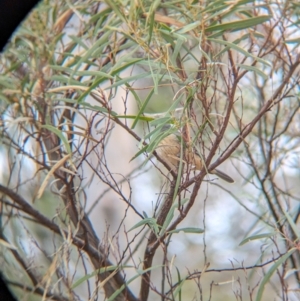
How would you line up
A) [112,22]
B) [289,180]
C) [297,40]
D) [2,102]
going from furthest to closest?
[289,180]
[2,102]
[112,22]
[297,40]

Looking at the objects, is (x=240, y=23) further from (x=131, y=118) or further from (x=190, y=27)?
(x=131, y=118)

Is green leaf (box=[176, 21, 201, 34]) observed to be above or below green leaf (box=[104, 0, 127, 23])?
below

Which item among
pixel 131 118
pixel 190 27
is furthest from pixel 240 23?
pixel 131 118

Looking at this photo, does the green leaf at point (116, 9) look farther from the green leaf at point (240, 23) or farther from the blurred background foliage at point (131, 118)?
the green leaf at point (240, 23)

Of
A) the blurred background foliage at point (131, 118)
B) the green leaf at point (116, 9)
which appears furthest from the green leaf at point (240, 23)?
the green leaf at point (116, 9)

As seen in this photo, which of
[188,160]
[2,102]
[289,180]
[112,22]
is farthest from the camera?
[289,180]

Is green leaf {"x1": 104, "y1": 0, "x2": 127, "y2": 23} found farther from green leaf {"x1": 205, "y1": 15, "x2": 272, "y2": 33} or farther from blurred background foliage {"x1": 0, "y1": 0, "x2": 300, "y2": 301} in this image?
green leaf {"x1": 205, "y1": 15, "x2": 272, "y2": 33}

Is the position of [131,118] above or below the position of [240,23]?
below

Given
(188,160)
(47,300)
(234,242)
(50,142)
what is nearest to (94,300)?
(47,300)

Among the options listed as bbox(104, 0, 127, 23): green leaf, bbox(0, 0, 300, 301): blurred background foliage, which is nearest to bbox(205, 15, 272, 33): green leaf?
bbox(0, 0, 300, 301): blurred background foliage

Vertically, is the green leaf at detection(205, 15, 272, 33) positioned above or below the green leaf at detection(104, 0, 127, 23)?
above

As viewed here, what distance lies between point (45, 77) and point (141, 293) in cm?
48

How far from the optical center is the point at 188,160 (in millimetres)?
809

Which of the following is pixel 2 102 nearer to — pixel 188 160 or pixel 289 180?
pixel 188 160
